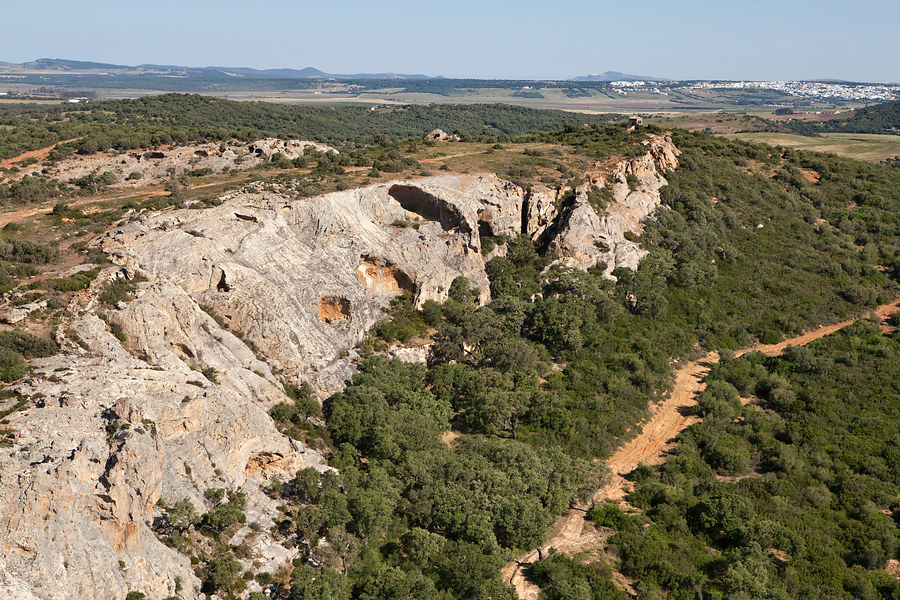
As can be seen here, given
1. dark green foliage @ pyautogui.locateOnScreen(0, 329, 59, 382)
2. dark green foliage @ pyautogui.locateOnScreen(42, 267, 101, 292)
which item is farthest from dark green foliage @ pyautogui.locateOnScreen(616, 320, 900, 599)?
dark green foliage @ pyautogui.locateOnScreen(42, 267, 101, 292)

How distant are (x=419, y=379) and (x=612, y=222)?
32668 mm

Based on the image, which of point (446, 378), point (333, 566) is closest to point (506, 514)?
point (333, 566)

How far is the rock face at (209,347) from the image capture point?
75.0ft

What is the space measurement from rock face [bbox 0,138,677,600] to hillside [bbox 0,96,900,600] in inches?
6.4

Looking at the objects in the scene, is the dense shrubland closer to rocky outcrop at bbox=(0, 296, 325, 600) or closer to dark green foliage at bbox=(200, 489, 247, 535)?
dark green foliage at bbox=(200, 489, 247, 535)

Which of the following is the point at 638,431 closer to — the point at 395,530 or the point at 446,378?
the point at 446,378

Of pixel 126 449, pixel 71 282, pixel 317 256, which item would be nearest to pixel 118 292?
pixel 71 282

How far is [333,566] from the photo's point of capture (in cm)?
3002

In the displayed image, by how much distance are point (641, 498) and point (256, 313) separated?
1174 inches

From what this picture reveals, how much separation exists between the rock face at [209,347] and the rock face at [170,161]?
23604 millimetres

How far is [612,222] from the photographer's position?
66562 mm

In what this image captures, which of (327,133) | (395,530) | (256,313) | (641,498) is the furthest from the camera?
(327,133)

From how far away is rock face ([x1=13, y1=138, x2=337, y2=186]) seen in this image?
7138cm

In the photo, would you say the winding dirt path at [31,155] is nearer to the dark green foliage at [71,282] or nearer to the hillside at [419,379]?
the hillside at [419,379]
